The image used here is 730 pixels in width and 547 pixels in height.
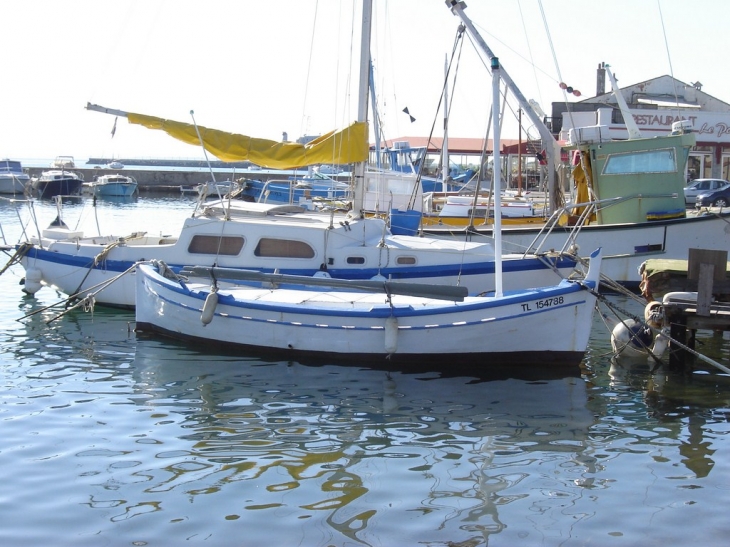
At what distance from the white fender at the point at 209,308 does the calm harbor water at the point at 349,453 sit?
0.70 meters

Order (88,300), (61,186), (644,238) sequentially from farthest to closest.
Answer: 1. (61,186)
2. (644,238)
3. (88,300)

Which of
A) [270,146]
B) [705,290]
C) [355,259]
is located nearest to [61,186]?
[270,146]

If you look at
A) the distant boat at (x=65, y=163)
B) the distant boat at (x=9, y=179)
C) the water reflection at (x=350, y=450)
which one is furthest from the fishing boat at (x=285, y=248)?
the distant boat at (x=65, y=163)

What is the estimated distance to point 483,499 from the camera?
8047 millimetres

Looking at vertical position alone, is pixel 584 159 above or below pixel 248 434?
above

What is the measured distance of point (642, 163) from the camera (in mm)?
20656

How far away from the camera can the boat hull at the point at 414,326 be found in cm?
1274

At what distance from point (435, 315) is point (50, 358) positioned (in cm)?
664

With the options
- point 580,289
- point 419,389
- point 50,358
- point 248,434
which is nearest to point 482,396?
point 419,389

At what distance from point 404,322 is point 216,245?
228 inches

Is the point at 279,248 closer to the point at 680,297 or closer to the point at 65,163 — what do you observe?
the point at 680,297

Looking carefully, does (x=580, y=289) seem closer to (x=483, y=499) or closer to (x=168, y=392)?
(x=483, y=499)

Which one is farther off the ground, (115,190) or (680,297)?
(115,190)

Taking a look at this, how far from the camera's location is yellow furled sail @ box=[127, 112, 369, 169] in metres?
18.4
